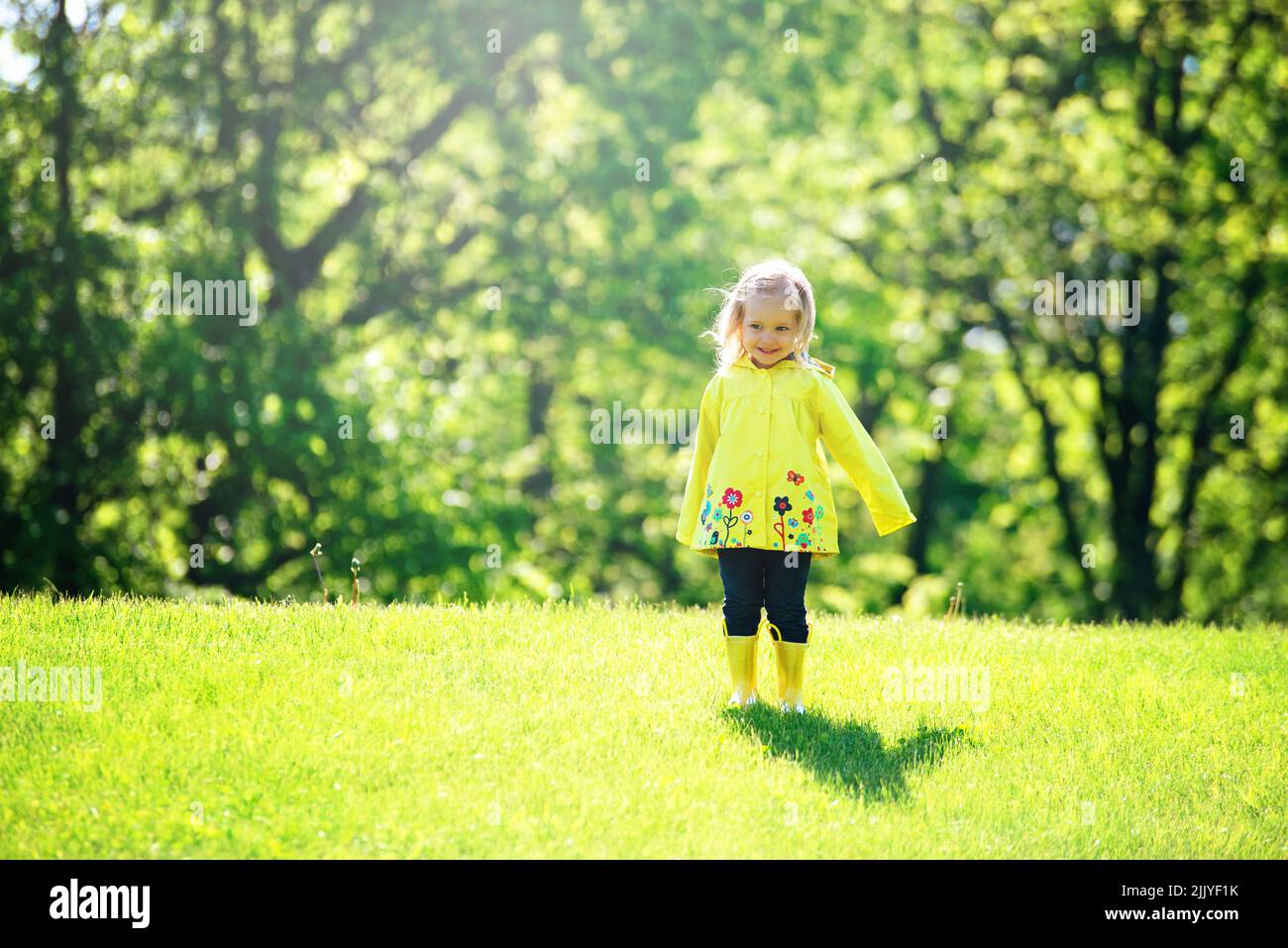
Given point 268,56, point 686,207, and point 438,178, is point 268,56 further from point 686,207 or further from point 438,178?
point 686,207

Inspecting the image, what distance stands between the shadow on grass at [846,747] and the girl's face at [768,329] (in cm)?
183

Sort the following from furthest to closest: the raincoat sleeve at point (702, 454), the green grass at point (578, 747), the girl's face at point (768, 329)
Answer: the raincoat sleeve at point (702, 454) → the girl's face at point (768, 329) → the green grass at point (578, 747)

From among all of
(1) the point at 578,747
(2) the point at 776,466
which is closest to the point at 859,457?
(2) the point at 776,466

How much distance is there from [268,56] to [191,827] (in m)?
15.5

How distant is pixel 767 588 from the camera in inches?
251

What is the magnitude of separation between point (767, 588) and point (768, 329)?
1.33 meters

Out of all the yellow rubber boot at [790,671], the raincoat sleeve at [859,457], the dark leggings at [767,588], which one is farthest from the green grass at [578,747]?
the raincoat sleeve at [859,457]

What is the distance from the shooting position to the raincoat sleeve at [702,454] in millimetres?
6629

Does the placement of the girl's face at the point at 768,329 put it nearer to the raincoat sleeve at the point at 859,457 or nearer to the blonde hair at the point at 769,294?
the blonde hair at the point at 769,294

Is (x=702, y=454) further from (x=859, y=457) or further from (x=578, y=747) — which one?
(x=578, y=747)

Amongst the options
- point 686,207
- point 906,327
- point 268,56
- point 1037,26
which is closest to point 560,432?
point 686,207

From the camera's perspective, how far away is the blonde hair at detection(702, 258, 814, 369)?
6398mm

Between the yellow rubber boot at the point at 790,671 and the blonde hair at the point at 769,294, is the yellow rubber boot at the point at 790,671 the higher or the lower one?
the lower one

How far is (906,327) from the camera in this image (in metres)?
20.8
